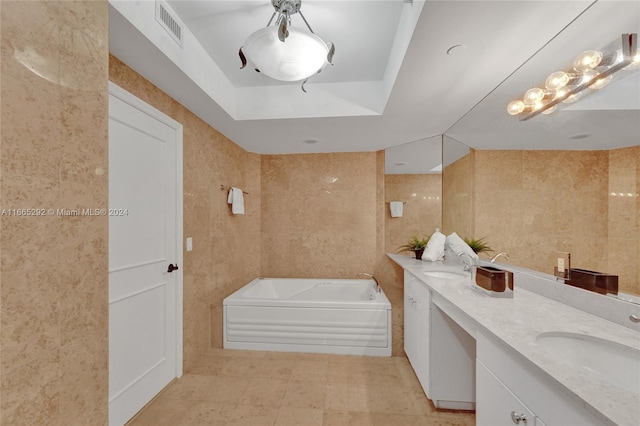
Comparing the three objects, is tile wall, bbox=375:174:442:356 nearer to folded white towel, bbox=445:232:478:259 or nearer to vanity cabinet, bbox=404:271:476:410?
folded white towel, bbox=445:232:478:259

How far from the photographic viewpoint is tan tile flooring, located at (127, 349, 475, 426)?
173 centimetres

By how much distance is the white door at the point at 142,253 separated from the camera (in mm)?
1593

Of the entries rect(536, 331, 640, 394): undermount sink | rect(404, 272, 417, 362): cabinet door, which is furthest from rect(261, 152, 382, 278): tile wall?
A: rect(536, 331, 640, 394): undermount sink

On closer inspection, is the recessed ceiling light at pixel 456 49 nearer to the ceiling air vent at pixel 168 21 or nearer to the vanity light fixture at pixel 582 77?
the vanity light fixture at pixel 582 77

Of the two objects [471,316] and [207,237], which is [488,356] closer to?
[471,316]

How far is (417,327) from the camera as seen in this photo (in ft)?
6.71

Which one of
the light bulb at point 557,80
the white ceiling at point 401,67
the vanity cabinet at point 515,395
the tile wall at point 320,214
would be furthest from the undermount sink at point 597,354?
the tile wall at point 320,214

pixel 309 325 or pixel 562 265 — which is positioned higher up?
pixel 562 265

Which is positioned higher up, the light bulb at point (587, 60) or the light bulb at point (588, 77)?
the light bulb at point (587, 60)

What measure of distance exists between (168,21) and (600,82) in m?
2.19

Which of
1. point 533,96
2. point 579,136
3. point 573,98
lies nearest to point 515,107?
point 533,96

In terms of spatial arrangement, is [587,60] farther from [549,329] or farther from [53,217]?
[53,217]

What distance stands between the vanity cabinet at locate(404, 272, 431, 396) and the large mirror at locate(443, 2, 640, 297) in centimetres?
63

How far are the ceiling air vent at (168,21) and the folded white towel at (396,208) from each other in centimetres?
270
